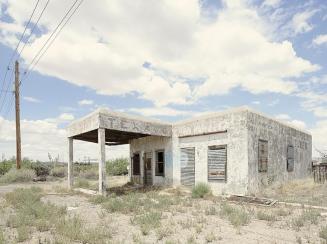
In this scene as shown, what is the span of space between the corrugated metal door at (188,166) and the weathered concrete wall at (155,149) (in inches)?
37.3

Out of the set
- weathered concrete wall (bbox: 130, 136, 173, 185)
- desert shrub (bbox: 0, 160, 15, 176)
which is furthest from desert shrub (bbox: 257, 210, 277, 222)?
desert shrub (bbox: 0, 160, 15, 176)

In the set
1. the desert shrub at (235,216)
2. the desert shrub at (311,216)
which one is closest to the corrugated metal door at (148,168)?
the desert shrub at (235,216)

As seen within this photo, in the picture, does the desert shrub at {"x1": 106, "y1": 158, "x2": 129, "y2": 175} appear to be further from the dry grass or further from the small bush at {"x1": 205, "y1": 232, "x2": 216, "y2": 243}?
the small bush at {"x1": 205, "y1": 232, "x2": 216, "y2": 243}

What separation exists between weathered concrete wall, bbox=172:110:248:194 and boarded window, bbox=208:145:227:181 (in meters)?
0.18

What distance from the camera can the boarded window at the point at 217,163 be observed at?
50.9ft

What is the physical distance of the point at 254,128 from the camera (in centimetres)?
1530

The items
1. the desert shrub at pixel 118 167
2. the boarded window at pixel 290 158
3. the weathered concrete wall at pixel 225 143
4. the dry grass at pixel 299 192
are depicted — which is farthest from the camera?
the desert shrub at pixel 118 167

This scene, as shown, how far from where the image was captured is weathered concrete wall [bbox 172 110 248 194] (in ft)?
48.4

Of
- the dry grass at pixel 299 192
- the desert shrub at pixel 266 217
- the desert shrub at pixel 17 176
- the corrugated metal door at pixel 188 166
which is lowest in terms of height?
the desert shrub at pixel 17 176

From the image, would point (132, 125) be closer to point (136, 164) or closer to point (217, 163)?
point (217, 163)

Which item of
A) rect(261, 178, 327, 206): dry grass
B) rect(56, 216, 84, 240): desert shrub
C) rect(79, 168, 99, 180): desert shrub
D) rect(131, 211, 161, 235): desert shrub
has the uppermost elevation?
rect(56, 216, 84, 240): desert shrub

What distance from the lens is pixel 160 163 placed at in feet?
64.6

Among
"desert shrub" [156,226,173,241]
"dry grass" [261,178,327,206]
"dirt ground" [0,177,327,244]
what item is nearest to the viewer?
"dirt ground" [0,177,327,244]

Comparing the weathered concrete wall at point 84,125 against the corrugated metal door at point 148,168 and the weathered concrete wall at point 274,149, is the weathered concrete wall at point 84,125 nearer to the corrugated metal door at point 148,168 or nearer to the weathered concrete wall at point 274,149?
the corrugated metal door at point 148,168
